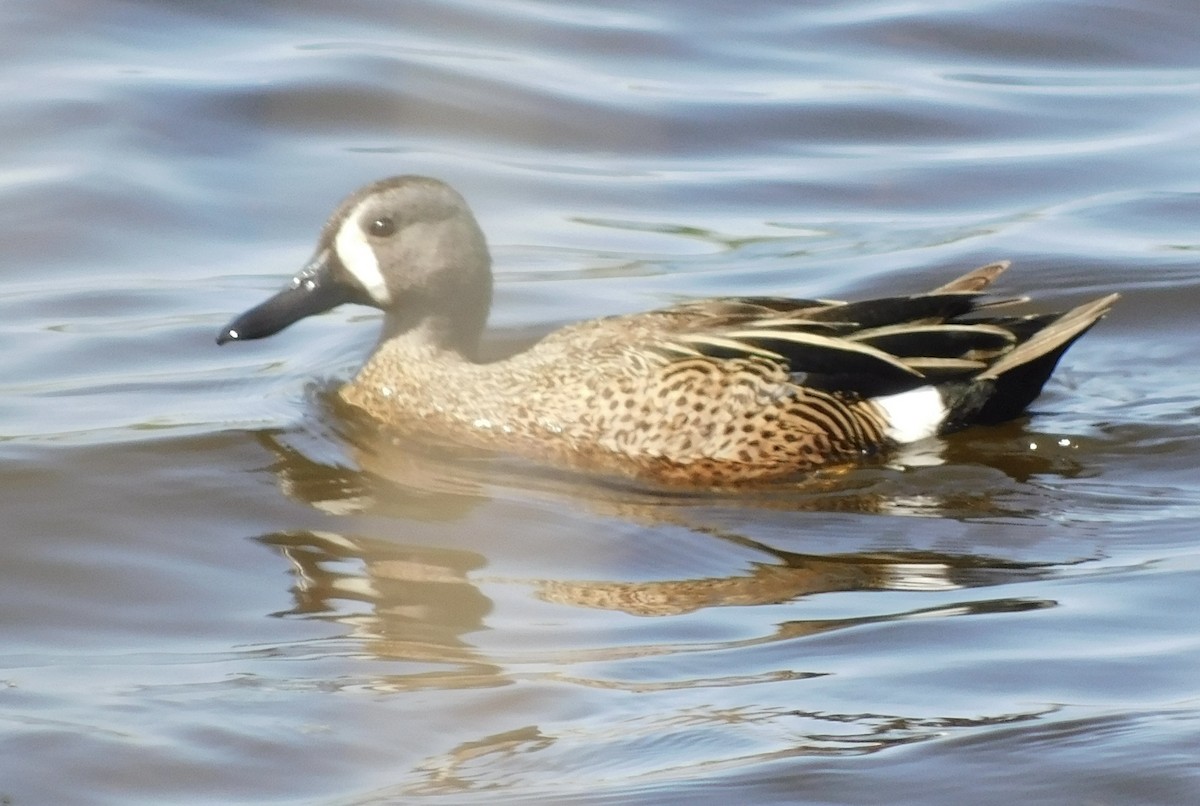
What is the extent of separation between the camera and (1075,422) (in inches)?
299

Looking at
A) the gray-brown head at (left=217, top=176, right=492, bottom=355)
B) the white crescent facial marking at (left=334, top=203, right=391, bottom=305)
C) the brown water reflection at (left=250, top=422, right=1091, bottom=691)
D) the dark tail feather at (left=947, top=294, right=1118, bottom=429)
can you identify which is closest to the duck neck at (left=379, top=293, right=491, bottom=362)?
the gray-brown head at (left=217, top=176, right=492, bottom=355)

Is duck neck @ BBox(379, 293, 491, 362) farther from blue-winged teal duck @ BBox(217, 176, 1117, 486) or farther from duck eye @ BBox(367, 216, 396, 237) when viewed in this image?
duck eye @ BBox(367, 216, 396, 237)

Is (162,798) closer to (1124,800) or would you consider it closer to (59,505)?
(1124,800)

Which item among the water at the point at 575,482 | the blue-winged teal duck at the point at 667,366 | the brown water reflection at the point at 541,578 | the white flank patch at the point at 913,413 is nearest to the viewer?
the water at the point at 575,482

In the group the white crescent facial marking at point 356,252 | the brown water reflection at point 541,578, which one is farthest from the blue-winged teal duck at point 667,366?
the brown water reflection at point 541,578

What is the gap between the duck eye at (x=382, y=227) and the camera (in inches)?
297

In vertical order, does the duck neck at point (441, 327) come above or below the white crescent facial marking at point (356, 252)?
below

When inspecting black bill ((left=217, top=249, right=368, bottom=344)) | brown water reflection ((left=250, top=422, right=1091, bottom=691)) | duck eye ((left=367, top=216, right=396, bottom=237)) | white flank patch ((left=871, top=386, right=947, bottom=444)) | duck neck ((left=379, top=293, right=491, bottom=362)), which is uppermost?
duck eye ((left=367, top=216, right=396, bottom=237))

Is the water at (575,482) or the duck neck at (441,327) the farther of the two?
the duck neck at (441,327)

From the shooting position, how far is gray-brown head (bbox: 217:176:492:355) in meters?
7.55

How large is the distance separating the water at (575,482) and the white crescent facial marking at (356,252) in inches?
21.4

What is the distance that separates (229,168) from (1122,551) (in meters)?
5.85

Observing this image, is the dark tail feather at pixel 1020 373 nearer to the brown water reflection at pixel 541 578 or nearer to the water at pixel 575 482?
the water at pixel 575 482

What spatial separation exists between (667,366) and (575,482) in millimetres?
575
